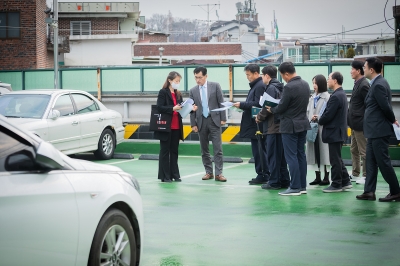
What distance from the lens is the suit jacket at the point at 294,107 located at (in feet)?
36.8

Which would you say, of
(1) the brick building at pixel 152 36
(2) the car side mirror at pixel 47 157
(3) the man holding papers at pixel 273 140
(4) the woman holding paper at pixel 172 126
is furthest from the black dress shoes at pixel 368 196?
(1) the brick building at pixel 152 36

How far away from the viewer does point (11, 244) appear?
443 cm

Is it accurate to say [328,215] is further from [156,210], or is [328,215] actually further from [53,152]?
[53,152]

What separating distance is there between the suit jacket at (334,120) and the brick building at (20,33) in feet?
112

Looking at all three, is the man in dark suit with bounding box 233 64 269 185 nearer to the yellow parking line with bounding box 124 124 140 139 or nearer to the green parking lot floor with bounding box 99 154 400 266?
the green parking lot floor with bounding box 99 154 400 266

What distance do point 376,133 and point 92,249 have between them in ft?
20.1

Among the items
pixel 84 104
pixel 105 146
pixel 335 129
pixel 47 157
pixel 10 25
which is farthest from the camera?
pixel 10 25

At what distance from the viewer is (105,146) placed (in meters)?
18.0

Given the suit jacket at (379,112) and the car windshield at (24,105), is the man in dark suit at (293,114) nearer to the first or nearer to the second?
Result: the suit jacket at (379,112)

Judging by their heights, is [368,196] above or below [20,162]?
below

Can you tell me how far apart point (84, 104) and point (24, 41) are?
2802 centimetres

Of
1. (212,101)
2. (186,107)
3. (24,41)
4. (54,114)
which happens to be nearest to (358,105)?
(212,101)

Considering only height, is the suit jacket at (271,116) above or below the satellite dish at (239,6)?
below

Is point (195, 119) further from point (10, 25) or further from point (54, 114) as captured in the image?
point (10, 25)
